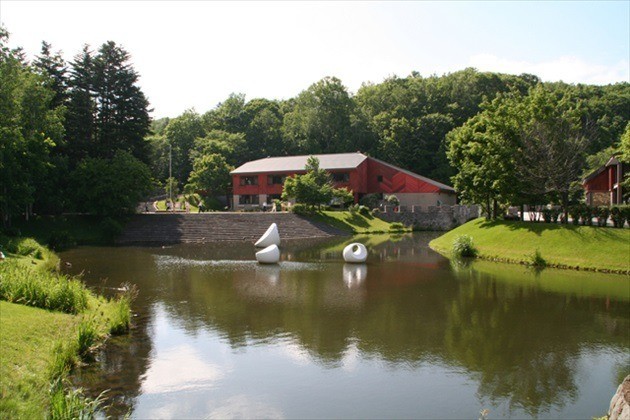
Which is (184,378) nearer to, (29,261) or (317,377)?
(317,377)

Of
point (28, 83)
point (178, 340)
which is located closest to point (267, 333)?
point (178, 340)

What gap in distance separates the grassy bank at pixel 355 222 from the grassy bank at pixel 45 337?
37.8 metres

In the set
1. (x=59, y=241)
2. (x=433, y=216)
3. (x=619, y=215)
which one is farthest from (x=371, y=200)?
(x=59, y=241)

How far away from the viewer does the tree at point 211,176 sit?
228ft

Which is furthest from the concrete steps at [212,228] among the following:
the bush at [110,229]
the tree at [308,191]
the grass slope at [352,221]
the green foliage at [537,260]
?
the green foliage at [537,260]

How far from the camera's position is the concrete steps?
4791cm

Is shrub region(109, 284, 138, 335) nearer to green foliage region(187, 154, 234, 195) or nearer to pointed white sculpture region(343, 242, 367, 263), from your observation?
pointed white sculpture region(343, 242, 367, 263)

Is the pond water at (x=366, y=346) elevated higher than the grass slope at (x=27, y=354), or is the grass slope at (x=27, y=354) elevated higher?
the grass slope at (x=27, y=354)

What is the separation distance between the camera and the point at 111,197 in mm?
49062

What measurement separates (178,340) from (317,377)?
5.16 metres

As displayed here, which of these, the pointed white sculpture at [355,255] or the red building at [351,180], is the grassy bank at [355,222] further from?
the pointed white sculpture at [355,255]

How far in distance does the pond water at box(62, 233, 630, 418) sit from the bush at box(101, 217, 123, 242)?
2146 centimetres

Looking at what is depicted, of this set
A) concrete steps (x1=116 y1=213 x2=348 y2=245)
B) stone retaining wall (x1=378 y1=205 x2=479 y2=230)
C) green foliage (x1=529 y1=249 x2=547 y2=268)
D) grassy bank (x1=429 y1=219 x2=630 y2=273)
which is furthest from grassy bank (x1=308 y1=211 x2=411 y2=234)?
green foliage (x1=529 y1=249 x2=547 y2=268)

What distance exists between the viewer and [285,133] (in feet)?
290
